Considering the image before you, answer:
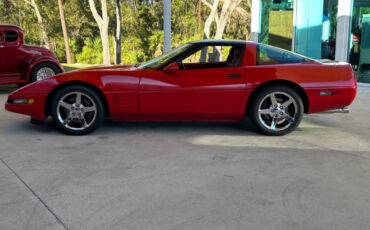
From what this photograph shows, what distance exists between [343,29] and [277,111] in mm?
8468

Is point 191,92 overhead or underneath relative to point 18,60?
underneath

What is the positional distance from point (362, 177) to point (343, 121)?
9.69 feet

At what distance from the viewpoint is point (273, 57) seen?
5.56 meters

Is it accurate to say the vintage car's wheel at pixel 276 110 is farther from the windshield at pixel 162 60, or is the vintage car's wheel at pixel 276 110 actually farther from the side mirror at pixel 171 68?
the windshield at pixel 162 60

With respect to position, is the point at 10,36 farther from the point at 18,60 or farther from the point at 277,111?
the point at 277,111

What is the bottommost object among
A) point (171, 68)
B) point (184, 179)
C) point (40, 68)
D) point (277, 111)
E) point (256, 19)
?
point (184, 179)

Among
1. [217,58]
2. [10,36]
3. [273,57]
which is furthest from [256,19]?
[273,57]

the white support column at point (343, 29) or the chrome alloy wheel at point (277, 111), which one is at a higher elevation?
the white support column at point (343, 29)

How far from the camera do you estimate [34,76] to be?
10.1 m

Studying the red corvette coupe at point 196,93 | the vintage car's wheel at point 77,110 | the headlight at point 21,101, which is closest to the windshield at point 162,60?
the red corvette coupe at point 196,93

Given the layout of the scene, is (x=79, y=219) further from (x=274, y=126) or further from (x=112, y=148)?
(x=274, y=126)

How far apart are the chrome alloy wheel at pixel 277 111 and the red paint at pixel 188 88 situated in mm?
211

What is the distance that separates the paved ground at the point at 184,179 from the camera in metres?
2.92

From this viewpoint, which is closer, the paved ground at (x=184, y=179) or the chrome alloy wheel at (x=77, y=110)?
the paved ground at (x=184, y=179)
